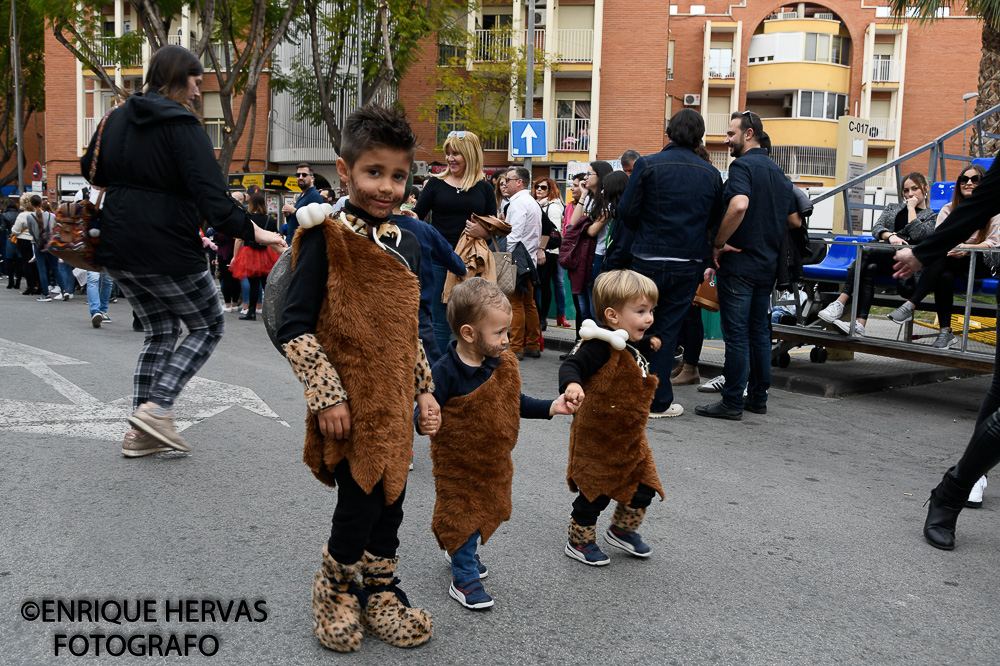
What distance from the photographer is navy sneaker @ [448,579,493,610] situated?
3.13 meters

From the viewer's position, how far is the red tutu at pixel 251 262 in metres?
12.5

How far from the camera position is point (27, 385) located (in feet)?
22.3

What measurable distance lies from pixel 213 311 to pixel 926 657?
3.89 meters

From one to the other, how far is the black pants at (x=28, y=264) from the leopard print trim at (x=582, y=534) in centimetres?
1694

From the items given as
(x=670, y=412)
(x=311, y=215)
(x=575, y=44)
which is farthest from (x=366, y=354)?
(x=575, y=44)

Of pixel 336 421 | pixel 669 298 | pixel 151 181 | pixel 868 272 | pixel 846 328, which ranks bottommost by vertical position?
pixel 846 328

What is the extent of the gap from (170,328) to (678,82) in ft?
141

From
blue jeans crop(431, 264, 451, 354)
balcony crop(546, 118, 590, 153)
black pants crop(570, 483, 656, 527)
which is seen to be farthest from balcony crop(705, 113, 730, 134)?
black pants crop(570, 483, 656, 527)

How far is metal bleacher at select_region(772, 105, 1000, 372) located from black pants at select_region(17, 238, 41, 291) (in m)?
14.7

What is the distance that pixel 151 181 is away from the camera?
4699 mm

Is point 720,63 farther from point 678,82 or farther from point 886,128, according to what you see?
point 886,128

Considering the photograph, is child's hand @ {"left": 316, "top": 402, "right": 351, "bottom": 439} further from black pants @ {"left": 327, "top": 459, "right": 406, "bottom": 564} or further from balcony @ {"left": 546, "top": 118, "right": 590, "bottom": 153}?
balcony @ {"left": 546, "top": 118, "right": 590, "bottom": 153}

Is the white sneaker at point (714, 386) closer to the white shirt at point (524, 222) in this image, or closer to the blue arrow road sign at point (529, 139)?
the white shirt at point (524, 222)

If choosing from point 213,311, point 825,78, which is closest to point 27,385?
point 213,311
